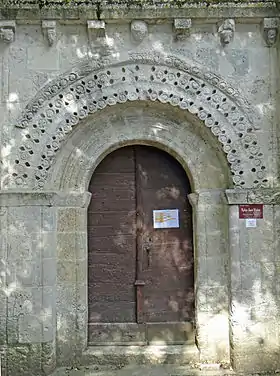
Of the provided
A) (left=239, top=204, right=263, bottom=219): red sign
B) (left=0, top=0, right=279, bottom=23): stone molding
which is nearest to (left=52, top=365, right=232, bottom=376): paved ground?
(left=239, top=204, right=263, bottom=219): red sign

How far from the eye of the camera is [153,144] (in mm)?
5895

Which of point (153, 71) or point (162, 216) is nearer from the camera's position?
point (153, 71)

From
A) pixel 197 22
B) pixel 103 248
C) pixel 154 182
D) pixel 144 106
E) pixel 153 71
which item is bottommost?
pixel 103 248

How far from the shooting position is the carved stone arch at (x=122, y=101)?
5.52 meters

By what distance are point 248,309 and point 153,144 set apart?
7.59 feet

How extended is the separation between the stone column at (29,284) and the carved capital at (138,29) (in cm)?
216

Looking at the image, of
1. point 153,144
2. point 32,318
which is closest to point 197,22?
point 153,144

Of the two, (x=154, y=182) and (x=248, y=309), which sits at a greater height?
(x=154, y=182)

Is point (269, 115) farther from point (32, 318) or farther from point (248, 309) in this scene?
point (32, 318)

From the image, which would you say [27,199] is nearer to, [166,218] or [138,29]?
[166,218]

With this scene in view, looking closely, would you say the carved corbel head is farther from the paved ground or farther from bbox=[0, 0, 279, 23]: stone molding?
the paved ground

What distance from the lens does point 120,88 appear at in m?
5.56

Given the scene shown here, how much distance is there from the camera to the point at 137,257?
593 centimetres

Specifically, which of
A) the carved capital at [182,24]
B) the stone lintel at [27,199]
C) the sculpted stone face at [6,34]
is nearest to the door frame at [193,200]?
the stone lintel at [27,199]
